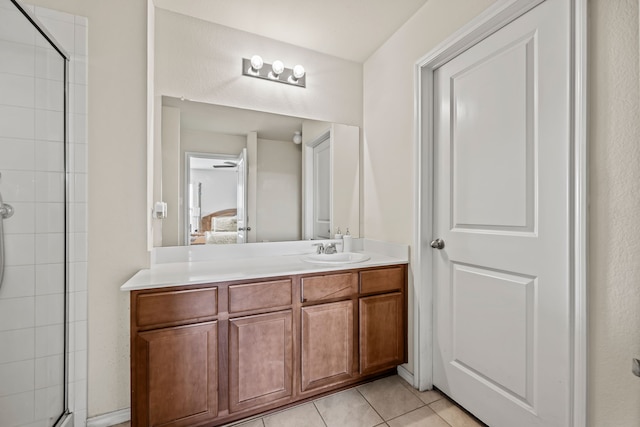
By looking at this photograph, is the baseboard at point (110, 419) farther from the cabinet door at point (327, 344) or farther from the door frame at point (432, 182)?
the door frame at point (432, 182)

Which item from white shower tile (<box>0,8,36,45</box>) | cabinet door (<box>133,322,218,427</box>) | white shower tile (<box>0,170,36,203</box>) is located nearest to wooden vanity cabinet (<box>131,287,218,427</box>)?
cabinet door (<box>133,322,218,427</box>)

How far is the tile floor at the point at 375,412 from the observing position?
1.55 m

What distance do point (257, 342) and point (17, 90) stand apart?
162 cm

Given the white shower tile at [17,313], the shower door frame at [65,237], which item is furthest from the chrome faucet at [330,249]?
the white shower tile at [17,313]

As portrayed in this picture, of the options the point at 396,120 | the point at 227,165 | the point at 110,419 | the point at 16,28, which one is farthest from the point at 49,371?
the point at 396,120

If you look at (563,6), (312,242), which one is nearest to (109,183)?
(312,242)

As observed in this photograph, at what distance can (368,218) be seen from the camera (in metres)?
2.38

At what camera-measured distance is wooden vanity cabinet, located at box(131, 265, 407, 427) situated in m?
1.35

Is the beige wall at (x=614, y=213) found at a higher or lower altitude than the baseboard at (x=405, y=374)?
higher

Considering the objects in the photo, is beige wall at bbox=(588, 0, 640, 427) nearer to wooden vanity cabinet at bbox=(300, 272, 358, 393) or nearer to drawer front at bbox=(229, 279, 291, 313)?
wooden vanity cabinet at bbox=(300, 272, 358, 393)

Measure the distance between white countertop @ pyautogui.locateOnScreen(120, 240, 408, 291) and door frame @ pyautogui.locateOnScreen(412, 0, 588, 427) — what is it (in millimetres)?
279

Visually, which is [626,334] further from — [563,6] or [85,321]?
[85,321]

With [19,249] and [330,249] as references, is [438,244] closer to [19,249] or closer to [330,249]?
[330,249]

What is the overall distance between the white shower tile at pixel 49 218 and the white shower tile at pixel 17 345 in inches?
17.8
